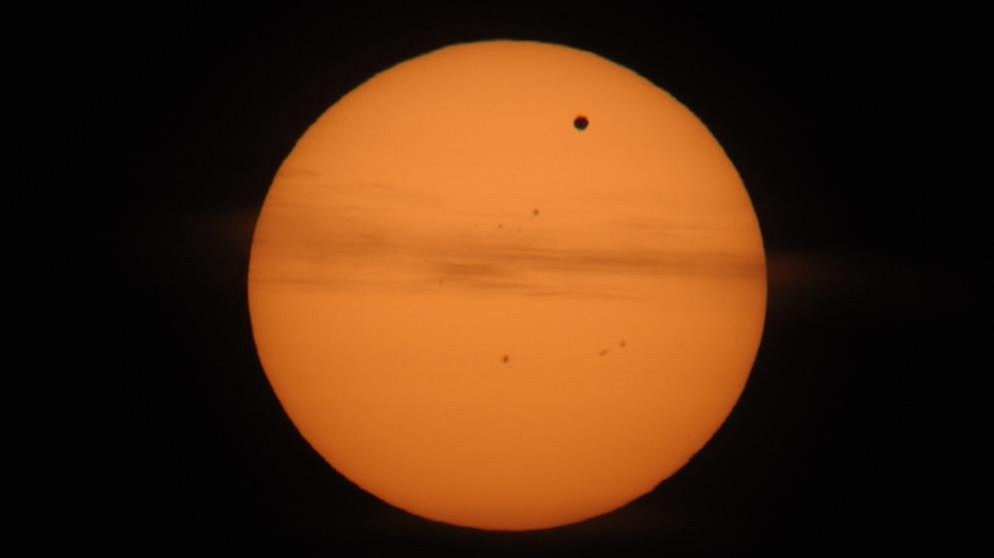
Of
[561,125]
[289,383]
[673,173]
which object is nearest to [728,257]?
[673,173]

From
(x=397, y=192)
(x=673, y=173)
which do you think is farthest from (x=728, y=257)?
(x=397, y=192)

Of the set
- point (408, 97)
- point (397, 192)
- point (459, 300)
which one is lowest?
point (459, 300)

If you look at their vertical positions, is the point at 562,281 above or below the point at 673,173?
below

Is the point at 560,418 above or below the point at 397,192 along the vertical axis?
below

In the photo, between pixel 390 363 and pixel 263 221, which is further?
pixel 263 221

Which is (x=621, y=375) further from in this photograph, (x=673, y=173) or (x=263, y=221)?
(x=263, y=221)

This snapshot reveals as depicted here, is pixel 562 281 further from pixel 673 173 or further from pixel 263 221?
pixel 263 221

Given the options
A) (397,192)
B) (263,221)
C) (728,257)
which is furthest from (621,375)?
(263,221)

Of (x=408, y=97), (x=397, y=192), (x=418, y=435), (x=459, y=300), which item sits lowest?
(x=418, y=435)

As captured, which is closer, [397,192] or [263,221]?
[397,192]
